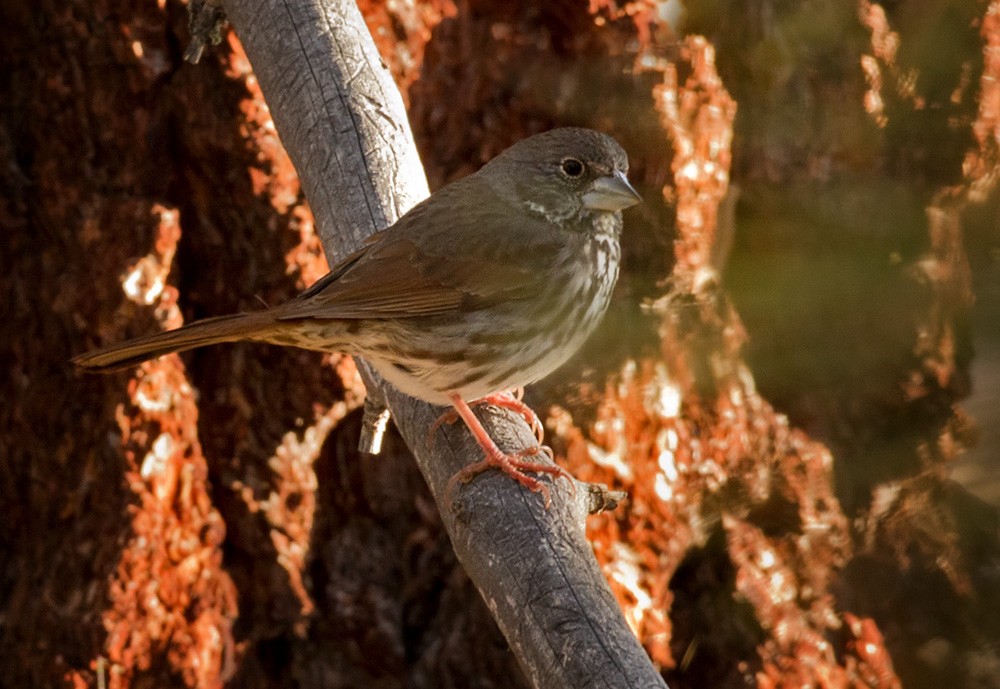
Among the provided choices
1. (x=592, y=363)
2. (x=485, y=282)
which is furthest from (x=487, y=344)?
(x=592, y=363)

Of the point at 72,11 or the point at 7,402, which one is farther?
the point at 7,402

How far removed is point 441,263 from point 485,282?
0.40 ft

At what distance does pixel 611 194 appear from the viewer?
3387mm

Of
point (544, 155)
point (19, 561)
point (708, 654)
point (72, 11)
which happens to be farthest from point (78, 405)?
point (708, 654)

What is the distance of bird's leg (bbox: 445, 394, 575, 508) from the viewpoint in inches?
116

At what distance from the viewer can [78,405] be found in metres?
4.07

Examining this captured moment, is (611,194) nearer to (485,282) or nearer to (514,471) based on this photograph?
(485,282)

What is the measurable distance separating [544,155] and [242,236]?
1.07 meters

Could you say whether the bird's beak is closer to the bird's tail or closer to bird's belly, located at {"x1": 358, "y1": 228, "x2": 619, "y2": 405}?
bird's belly, located at {"x1": 358, "y1": 228, "x2": 619, "y2": 405}

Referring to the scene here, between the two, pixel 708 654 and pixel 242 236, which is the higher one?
pixel 242 236

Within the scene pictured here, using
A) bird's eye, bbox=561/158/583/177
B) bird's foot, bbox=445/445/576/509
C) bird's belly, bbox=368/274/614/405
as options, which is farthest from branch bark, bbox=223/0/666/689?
bird's eye, bbox=561/158/583/177

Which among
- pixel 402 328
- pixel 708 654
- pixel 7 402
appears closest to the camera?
pixel 402 328

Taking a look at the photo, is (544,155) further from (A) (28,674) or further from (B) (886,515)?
(A) (28,674)

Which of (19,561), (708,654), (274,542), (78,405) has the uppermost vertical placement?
(78,405)
